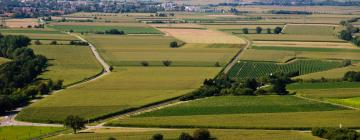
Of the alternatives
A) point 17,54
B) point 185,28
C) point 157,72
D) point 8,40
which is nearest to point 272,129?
point 157,72

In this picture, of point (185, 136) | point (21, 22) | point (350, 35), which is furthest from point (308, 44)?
point (185, 136)

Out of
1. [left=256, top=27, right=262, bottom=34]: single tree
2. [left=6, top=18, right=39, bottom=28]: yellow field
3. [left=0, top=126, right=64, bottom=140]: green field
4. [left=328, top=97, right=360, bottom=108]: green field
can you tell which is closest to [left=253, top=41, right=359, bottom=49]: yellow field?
[left=256, top=27, right=262, bottom=34]: single tree

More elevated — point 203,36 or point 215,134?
point 215,134

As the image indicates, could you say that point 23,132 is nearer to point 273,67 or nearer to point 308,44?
point 273,67

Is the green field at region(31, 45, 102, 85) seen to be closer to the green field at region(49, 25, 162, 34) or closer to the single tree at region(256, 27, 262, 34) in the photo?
the green field at region(49, 25, 162, 34)

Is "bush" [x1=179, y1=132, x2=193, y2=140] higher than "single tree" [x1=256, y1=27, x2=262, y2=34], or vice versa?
"bush" [x1=179, y1=132, x2=193, y2=140]
